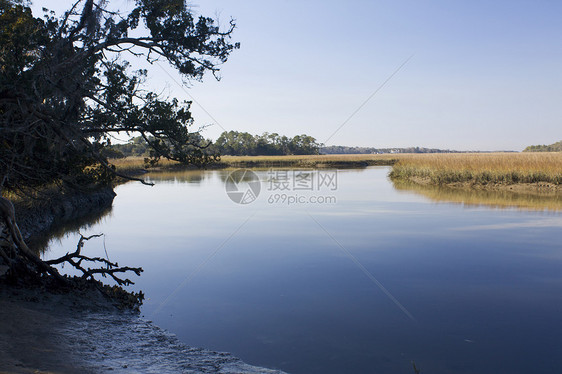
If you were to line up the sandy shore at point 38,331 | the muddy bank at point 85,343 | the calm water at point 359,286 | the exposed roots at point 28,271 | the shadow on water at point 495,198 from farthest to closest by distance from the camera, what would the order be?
the shadow on water at point 495,198
the exposed roots at point 28,271
the calm water at point 359,286
the muddy bank at point 85,343
the sandy shore at point 38,331

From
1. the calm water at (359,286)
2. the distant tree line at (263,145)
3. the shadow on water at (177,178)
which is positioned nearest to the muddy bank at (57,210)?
the calm water at (359,286)

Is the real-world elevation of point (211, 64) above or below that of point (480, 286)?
above

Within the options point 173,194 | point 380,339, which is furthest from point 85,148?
point 173,194

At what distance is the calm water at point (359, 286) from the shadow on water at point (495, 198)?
1.41 metres

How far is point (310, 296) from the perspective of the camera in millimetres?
5758

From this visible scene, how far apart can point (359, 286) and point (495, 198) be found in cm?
1154

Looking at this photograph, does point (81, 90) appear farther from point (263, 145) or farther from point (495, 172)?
point (263, 145)

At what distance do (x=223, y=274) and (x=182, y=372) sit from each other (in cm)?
344

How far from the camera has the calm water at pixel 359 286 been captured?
13.7 ft

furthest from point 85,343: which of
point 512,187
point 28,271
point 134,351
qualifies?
point 512,187

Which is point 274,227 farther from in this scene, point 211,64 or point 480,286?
point 480,286

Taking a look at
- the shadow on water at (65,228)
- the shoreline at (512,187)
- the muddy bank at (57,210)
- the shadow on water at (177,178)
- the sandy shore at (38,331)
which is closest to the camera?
the sandy shore at (38,331)

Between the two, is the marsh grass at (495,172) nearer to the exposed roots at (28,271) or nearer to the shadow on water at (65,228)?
the shadow on water at (65,228)

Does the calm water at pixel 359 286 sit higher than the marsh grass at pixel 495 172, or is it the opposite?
the marsh grass at pixel 495 172
